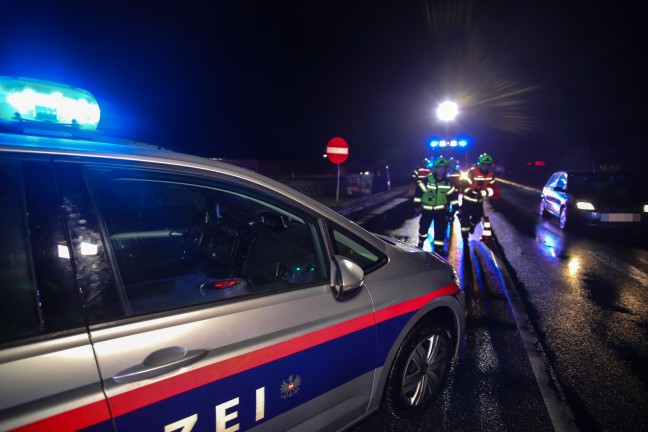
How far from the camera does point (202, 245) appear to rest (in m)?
2.51

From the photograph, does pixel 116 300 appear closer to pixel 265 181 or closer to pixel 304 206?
pixel 265 181

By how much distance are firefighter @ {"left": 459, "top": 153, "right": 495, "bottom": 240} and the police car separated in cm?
507

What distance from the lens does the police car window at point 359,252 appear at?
1.98 meters

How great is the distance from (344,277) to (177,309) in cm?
77

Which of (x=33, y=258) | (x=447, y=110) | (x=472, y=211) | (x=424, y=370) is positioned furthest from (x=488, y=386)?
(x=447, y=110)

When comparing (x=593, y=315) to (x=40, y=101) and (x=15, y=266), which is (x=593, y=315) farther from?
(x=40, y=101)

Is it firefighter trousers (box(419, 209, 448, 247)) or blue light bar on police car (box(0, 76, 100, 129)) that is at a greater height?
blue light bar on police car (box(0, 76, 100, 129))

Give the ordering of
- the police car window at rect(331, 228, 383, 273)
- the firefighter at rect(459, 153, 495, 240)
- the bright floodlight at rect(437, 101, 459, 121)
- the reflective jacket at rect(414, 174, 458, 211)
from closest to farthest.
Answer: the police car window at rect(331, 228, 383, 273) → the reflective jacket at rect(414, 174, 458, 211) → the firefighter at rect(459, 153, 495, 240) → the bright floodlight at rect(437, 101, 459, 121)

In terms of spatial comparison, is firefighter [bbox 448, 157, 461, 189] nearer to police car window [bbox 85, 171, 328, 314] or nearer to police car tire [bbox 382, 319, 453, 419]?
police car tire [bbox 382, 319, 453, 419]

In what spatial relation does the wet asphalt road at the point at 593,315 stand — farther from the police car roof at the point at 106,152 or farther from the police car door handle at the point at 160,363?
the police car roof at the point at 106,152

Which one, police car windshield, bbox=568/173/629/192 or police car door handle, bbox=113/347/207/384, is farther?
police car windshield, bbox=568/173/629/192

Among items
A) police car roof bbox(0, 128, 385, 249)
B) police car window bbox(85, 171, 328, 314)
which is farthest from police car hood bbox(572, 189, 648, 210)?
police car roof bbox(0, 128, 385, 249)

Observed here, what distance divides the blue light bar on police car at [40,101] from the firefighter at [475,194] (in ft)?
22.2

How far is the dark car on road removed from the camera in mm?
7328
